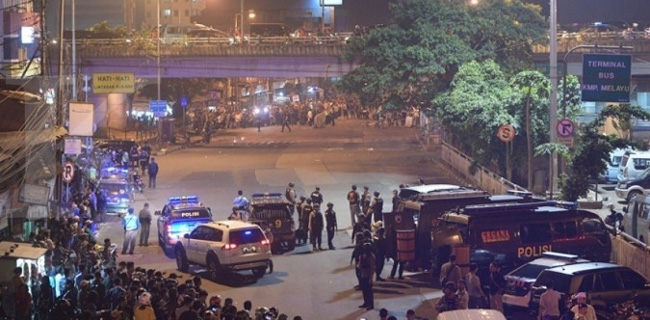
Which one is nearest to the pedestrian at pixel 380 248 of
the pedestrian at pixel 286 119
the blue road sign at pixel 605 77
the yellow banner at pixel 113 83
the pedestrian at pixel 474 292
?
the pedestrian at pixel 474 292

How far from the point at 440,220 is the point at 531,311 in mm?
4640

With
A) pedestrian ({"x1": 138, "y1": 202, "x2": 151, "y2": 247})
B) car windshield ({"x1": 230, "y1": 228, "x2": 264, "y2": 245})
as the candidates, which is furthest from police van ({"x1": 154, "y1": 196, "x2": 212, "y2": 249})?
car windshield ({"x1": 230, "y1": 228, "x2": 264, "y2": 245})

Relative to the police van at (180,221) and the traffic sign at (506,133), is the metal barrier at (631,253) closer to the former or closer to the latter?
the police van at (180,221)

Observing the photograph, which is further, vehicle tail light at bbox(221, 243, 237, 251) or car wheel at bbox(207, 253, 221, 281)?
car wheel at bbox(207, 253, 221, 281)

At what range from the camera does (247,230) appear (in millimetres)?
25016

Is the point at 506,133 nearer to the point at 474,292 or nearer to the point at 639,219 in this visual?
the point at 639,219

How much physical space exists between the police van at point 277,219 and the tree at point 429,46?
22582mm

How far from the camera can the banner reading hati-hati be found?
106ft

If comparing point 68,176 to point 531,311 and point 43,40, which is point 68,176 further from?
point 531,311

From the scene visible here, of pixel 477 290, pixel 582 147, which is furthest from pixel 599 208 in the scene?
pixel 477 290

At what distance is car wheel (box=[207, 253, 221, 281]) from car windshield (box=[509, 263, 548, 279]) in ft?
27.4

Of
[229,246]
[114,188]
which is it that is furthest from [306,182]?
[229,246]

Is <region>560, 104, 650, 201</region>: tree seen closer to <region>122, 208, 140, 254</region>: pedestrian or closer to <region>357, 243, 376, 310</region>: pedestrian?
<region>357, 243, 376, 310</region>: pedestrian

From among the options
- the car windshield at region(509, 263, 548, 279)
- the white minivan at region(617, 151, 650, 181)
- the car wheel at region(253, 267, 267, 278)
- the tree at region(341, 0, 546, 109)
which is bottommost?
the car wheel at region(253, 267, 267, 278)
